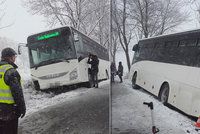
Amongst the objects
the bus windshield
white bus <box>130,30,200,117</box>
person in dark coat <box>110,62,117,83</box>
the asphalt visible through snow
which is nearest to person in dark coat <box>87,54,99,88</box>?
the asphalt visible through snow

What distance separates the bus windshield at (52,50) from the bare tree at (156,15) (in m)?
4.20

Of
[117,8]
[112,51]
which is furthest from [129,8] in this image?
[112,51]

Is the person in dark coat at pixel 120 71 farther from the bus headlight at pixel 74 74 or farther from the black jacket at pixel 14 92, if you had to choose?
the bus headlight at pixel 74 74

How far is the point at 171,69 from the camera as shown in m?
1.30

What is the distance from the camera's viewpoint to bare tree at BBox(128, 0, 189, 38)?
4.16 ft

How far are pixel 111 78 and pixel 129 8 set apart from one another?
0.40 m

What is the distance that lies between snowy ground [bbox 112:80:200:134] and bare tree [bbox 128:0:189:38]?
1.00 feet

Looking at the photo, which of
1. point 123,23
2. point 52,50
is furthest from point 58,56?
point 123,23

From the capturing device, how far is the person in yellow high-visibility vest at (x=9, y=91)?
85.0 inches

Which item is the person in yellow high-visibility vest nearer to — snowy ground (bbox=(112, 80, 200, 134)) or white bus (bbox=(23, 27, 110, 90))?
snowy ground (bbox=(112, 80, 200, 134))

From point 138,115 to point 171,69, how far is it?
0.32 m

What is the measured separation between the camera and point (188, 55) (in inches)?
49.2

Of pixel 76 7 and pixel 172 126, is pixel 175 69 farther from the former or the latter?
pixel 76 7

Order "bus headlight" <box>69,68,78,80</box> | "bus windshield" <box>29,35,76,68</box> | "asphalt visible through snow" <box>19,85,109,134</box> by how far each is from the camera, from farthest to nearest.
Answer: "bus headlight" <box>69,68,78,80</box> < "bus windshield" <box>29,35,76,68</box> < "asphalt visible through snow" <box>19,85,109,134</box>
